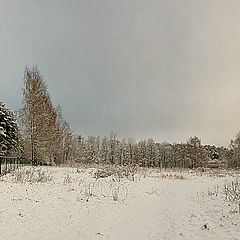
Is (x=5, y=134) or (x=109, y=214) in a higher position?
(x=5, y=134)

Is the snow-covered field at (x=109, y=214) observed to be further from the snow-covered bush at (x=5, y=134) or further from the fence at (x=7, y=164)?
the snow-covered bush at (x=5, y=134)

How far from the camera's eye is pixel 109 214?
12.1 m

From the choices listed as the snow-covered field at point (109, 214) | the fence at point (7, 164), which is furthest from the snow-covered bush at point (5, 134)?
the snow-covered field at point (109, 214)

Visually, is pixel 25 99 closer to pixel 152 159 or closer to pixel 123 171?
pixel 123 171

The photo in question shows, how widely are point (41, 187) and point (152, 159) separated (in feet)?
292

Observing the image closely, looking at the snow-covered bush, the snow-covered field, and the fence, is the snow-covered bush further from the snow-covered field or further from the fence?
the snow-covered field

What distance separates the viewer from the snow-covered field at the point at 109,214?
9.15 meters

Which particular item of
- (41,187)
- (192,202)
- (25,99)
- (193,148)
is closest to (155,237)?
(192,202)

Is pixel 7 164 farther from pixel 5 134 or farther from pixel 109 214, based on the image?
pixel 109 214

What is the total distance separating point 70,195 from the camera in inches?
624

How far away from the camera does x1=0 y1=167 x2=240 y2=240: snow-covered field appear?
9.15m

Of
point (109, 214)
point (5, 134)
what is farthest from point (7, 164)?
point (109, 214)

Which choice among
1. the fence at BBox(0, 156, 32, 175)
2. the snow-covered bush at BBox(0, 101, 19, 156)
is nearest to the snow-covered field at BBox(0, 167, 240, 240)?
the fence at BBox(0, 156, 32, 175)

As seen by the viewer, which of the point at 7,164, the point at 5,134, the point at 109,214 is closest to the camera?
the point at 109,214
